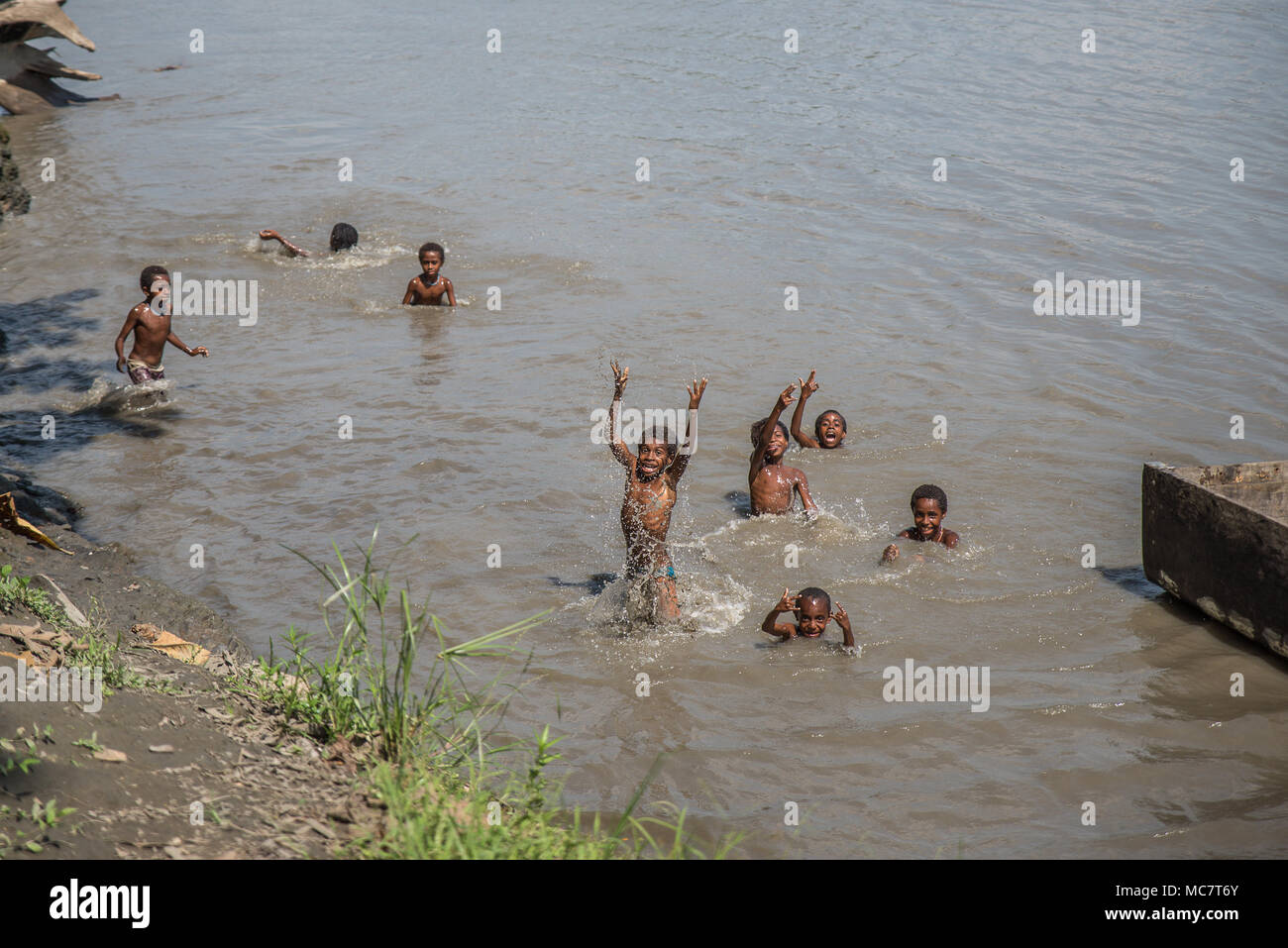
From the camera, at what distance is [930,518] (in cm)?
779

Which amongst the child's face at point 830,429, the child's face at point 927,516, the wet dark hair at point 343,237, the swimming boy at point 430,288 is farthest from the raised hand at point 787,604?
the wet dark hair at point 343,237

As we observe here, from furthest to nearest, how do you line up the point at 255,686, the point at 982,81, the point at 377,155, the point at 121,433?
the point at 982,81 < the point at 377,155 < the point at 121,433 < the point at 255,686

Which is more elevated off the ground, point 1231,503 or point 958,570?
point 1231,503

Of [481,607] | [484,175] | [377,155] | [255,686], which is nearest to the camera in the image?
[255,686]

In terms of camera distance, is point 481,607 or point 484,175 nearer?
point 481,607

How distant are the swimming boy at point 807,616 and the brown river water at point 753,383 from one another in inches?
5.0

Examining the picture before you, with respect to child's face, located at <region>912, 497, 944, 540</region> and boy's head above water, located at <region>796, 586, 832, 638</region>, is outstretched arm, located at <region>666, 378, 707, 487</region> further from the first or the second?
child's face, located at <region>912, 497, 944, 540</region>

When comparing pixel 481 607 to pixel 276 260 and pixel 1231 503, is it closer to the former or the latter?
pixel 1231 503

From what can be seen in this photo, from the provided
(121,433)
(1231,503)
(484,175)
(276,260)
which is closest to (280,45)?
(484,175)

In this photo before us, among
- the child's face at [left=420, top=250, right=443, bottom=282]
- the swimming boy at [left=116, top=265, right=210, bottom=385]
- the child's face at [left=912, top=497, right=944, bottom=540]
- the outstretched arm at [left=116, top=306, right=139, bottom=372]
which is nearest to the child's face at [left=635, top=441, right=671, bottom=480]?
the child's face at [left=912, top=497, right=944, bottom=540]

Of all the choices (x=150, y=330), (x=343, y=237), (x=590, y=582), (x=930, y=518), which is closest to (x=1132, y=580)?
(x=930, y=518)
